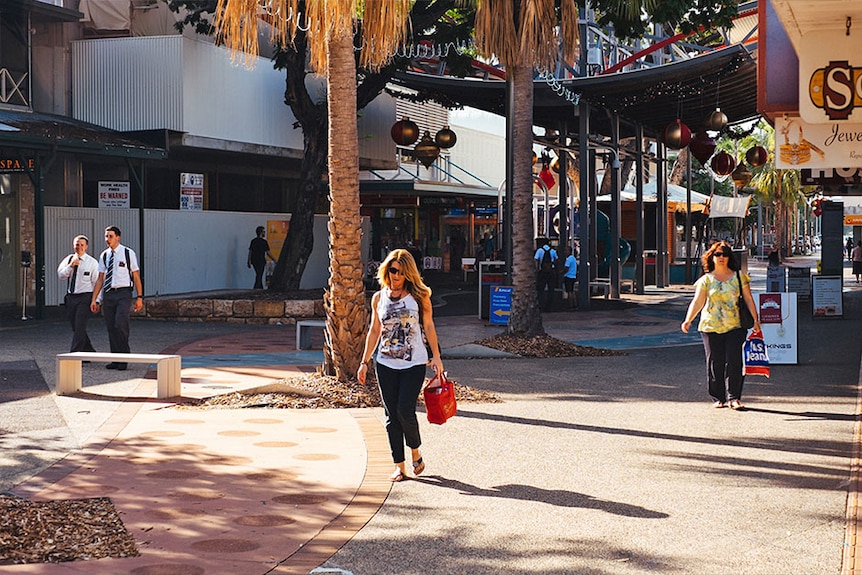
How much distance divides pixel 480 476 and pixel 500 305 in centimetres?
1245

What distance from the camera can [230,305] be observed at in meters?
21.7

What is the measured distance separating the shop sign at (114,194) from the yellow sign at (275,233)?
4623 mm

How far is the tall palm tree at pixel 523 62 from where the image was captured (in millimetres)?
15875

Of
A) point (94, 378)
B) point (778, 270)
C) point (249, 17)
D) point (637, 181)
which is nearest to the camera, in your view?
point (249, 17)

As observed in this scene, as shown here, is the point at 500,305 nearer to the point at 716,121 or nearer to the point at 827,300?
the point at 716,121

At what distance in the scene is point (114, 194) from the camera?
24641 millimetres

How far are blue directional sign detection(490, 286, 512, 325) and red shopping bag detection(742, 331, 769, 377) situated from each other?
27.8 feet

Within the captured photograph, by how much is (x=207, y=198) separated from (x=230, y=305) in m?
8.39

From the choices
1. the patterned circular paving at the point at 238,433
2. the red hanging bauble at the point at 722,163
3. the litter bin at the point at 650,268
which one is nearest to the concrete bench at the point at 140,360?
the patterned circular paving at the point at 238,433

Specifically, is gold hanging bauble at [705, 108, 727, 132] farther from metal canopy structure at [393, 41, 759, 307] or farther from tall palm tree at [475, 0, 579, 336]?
tall palm tree at [475, 0, 579, 336]

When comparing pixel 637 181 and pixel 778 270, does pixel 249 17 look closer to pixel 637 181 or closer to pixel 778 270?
pixel 778 270

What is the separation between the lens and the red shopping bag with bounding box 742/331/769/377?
1192cm

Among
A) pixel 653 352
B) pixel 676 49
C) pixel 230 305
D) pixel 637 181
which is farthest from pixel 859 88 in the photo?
pixel 637 181

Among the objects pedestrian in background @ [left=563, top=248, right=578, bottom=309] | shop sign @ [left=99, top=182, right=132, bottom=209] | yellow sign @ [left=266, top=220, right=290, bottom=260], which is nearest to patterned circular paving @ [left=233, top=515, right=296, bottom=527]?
shop sign @ [left=99, top=182, right=132, bottom=209]
